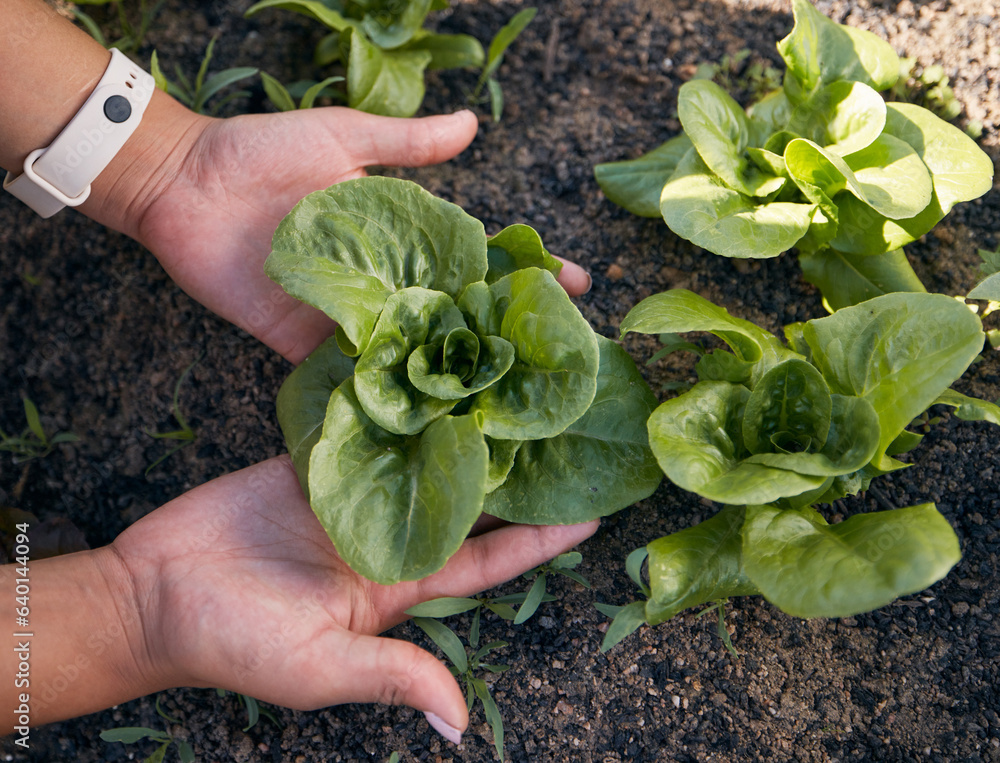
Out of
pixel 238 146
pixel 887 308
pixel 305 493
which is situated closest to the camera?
pixel 887 308

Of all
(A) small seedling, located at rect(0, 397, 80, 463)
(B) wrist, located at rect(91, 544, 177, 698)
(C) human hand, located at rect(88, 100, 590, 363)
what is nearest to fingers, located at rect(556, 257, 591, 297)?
(C) human hand, located at rect(88, 100, 590, 363)

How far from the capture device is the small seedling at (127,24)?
2.86 m

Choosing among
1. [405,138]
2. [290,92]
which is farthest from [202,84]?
[405,138]

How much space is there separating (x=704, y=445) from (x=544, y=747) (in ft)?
3.39

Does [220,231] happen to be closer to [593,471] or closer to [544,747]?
[593,471]

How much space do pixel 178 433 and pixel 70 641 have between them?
794mm

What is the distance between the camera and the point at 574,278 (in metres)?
2.38

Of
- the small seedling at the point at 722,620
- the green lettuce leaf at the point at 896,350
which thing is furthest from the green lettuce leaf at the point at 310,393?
the green lettuce leaf at the point at 896,350

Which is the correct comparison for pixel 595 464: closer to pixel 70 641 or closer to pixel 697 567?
pixel 697 567

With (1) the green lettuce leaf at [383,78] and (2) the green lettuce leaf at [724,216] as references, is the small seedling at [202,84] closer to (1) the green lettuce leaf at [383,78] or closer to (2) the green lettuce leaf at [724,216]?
(1) the green lettuce leaf at [383,78]

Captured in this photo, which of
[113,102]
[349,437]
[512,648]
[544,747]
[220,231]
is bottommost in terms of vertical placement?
[544,747]

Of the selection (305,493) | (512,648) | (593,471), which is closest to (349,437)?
(305,493)

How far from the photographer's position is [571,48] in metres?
2.92

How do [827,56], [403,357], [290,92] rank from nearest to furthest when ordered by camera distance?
[403,357], [827,56], [290,92]
